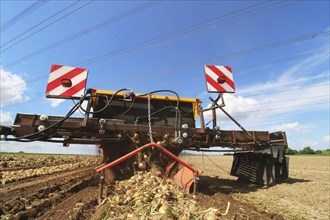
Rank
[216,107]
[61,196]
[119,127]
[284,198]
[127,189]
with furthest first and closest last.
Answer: [216,107]
[284,198]
[119,127]
[61,196]
[127,189]

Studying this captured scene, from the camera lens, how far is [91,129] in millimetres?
4109

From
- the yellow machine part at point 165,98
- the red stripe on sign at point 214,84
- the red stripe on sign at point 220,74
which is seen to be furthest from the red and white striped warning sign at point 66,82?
the red stripe on sign at point 220,74

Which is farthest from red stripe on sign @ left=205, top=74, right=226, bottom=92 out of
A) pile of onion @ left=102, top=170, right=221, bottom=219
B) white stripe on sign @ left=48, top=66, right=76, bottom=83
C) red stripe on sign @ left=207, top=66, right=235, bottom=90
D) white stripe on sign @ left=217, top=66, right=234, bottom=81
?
white stripe on sign @ left=48, top=66, right=76, bottom=83

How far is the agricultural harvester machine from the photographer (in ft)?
11.9

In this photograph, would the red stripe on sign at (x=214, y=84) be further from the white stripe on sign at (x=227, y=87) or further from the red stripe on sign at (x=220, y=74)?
the red stripe on sign at (x=220, y=74)

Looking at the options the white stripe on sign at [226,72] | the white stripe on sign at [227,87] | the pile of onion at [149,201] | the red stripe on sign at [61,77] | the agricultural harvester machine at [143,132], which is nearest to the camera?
the pile of onion at [149,201]

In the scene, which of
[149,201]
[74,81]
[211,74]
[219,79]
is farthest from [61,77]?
[219,79]

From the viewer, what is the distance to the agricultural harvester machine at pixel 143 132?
3.64m

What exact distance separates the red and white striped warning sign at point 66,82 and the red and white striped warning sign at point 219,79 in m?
2.67

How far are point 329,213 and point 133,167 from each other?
128 inches

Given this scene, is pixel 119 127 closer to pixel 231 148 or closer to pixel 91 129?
pixel 91 129

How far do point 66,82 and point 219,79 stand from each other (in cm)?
329

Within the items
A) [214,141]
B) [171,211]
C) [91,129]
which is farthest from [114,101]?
[171,211]

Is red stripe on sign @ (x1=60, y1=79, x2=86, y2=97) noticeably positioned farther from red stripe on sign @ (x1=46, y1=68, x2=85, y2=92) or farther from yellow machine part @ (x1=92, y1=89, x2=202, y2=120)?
yellow machine part @ (x1=92, y1=89, x2=202, y2=120)
